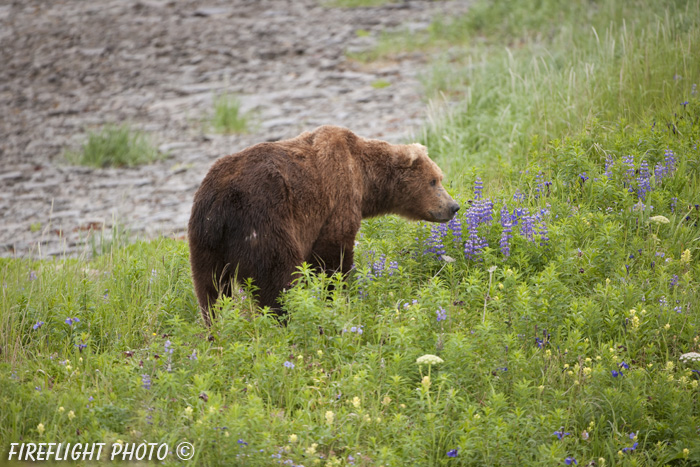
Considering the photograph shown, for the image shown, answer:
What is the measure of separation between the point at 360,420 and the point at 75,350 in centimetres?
213

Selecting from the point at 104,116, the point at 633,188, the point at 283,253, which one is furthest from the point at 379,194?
the point at 104,116

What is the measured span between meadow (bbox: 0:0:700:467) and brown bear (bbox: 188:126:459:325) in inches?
8.4

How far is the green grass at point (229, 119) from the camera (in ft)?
37.3

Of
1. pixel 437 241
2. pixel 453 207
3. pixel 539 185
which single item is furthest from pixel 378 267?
pixel 539 185

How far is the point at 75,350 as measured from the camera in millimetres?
4672

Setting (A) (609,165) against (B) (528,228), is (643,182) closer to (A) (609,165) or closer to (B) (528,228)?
(A) (609,165)

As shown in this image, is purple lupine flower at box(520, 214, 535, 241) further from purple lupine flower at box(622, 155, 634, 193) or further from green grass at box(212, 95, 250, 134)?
green grass at box(212, 95, 250, 134)

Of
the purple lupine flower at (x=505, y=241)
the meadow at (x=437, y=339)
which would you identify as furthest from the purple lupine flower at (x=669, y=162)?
the purple lupine flower at (x=505, y=241)

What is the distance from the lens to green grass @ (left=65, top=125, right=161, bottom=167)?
35.1 feet

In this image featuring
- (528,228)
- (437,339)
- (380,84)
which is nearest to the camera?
(437,339)

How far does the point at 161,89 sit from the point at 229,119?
2.59 m

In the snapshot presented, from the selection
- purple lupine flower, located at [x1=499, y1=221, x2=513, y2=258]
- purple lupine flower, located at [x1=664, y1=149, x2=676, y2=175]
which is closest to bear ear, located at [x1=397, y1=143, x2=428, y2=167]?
purple lupine flower, located at [x1=499, y1=221, x2=513, y2=258]

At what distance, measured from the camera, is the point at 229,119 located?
11.5 meters

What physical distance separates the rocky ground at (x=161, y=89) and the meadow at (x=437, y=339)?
2.30 metres
